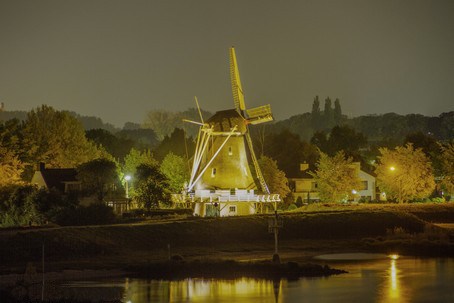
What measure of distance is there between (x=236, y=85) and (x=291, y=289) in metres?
49.6

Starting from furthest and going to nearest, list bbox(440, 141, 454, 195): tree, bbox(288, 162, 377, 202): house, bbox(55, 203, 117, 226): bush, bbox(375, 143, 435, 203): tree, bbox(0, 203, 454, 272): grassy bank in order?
bbox(288, 162, 377, 202): house, bbox(440, 141, 454, 195): tree, bbox(375, 143, 435, 203): tree, bbox(55, 203, 117, 226): bush, bbox(0, 203, 454, 272): grassy bank

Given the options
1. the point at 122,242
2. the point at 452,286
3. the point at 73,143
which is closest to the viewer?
the point at 452,286

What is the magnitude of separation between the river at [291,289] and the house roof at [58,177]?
4286 cm

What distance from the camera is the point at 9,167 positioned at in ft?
298

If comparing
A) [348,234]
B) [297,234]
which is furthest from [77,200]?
[348,234]

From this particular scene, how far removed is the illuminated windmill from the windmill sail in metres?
2.51

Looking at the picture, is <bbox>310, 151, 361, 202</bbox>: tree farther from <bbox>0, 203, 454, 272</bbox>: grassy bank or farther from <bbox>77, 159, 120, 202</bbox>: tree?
<bbox>77, 159, 120, 202</bbox>: tree

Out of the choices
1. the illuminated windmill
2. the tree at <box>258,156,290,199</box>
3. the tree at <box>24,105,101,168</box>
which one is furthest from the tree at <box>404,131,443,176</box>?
the tree at <box>24,105,101,168</box>

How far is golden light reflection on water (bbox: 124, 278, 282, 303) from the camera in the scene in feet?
137

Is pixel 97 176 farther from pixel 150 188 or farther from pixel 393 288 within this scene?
pixel 393 288

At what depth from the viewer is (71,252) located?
58.9 m

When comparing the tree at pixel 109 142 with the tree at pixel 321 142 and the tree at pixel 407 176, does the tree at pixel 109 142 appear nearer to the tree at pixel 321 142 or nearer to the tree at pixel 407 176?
the tree at pixel 321 142

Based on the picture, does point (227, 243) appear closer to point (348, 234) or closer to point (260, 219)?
point (260, 219)

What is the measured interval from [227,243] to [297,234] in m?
7.92
